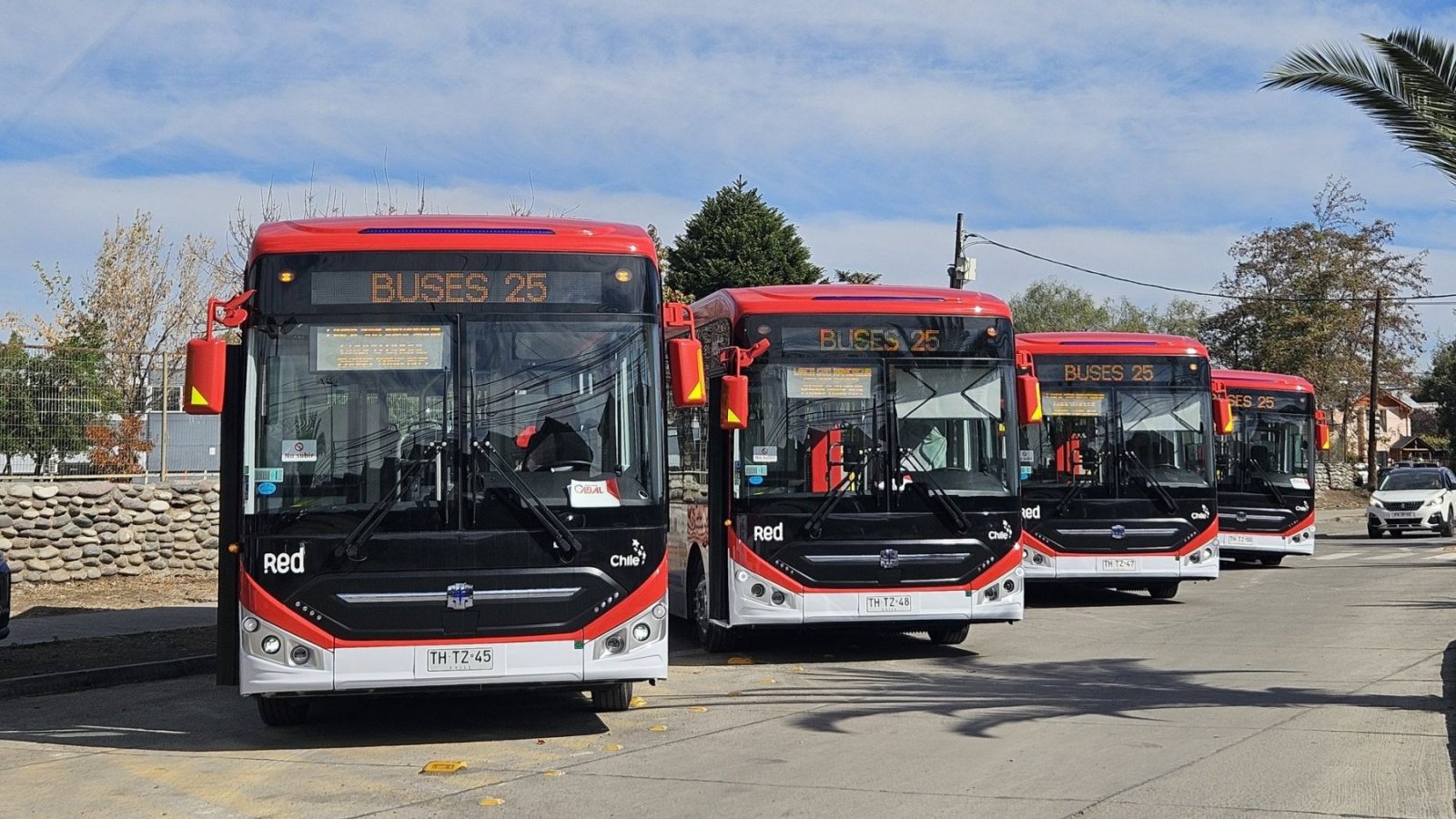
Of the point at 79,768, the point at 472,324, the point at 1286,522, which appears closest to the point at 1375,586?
the point at 1286,522

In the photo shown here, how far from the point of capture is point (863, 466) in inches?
512

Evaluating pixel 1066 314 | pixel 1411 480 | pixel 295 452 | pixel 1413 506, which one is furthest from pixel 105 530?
pixel 1066 314

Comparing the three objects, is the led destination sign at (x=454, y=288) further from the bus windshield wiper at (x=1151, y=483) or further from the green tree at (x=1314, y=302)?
the green tree at (x=1314, y=302)

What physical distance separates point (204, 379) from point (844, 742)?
427 centimetres

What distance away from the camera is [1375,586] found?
70.9 ft

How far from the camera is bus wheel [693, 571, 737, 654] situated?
45.0 ft

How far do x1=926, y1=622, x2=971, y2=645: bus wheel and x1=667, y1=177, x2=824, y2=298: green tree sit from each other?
126ft

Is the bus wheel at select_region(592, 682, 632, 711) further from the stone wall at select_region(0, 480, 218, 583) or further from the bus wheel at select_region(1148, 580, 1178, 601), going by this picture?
the stone wall at select_region(0, 480, 218, 583)

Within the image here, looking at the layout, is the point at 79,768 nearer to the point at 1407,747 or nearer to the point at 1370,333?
the point at 1407,747

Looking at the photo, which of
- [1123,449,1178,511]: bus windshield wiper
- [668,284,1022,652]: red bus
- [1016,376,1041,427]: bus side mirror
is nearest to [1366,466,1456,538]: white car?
[1123,449,1178,511]: bus windshield wiper

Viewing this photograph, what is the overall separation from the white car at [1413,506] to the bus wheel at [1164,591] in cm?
1820

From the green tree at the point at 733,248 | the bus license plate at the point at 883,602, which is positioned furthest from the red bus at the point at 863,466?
the green tree at the point at 733,248

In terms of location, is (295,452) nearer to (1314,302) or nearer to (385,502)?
(385,502)

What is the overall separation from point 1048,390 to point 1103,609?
2.78m
